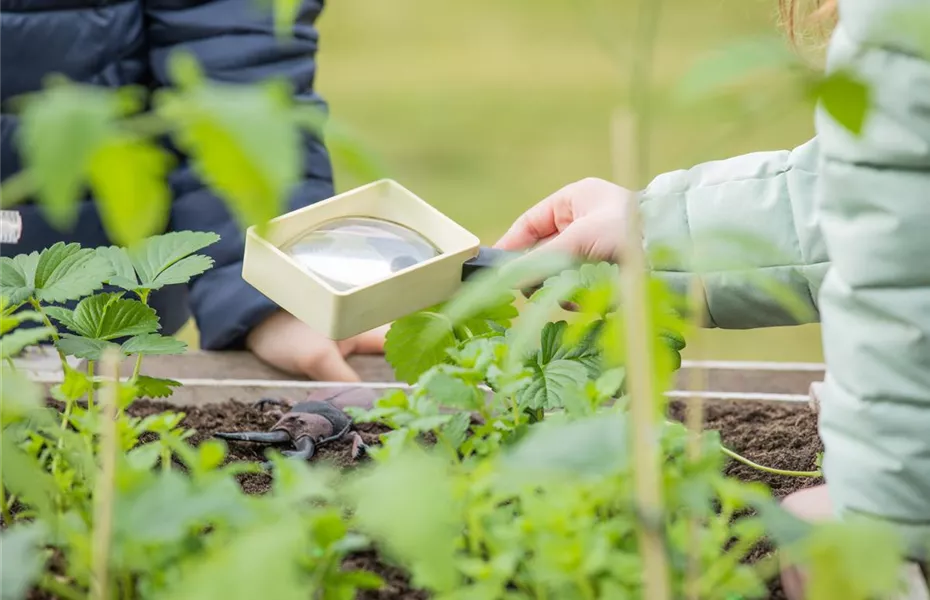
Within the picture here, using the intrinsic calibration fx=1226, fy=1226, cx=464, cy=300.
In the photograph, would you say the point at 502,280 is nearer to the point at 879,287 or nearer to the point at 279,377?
the point at 879,287

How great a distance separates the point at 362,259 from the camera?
904 millimetres

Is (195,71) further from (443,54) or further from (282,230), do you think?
(443,54)

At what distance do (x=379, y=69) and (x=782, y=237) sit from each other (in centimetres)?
349

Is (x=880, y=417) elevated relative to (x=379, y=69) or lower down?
elevated

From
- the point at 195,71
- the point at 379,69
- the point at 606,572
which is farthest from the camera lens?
the point at 379,69

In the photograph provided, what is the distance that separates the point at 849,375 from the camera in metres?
0.67

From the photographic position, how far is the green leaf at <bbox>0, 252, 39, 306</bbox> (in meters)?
0.80

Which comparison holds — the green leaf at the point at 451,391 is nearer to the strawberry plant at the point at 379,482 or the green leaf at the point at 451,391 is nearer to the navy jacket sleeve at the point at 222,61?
the strawberry plant at the point at 379,482

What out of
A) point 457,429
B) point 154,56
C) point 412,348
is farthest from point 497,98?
point 457,429

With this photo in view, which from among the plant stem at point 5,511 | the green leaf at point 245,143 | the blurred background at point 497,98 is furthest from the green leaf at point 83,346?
the blurred background at point 497,98

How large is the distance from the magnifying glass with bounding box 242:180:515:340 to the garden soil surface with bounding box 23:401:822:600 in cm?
13

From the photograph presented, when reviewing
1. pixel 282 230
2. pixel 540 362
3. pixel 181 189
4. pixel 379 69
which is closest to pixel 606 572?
pixel 540 362

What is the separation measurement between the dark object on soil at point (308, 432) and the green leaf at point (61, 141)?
544 millimetres

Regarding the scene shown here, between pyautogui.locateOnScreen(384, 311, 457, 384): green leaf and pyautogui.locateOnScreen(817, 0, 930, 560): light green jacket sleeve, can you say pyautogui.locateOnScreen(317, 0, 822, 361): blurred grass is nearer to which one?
pyautogui.locateOnScreen(384, 311, 457, 384): green leaf
